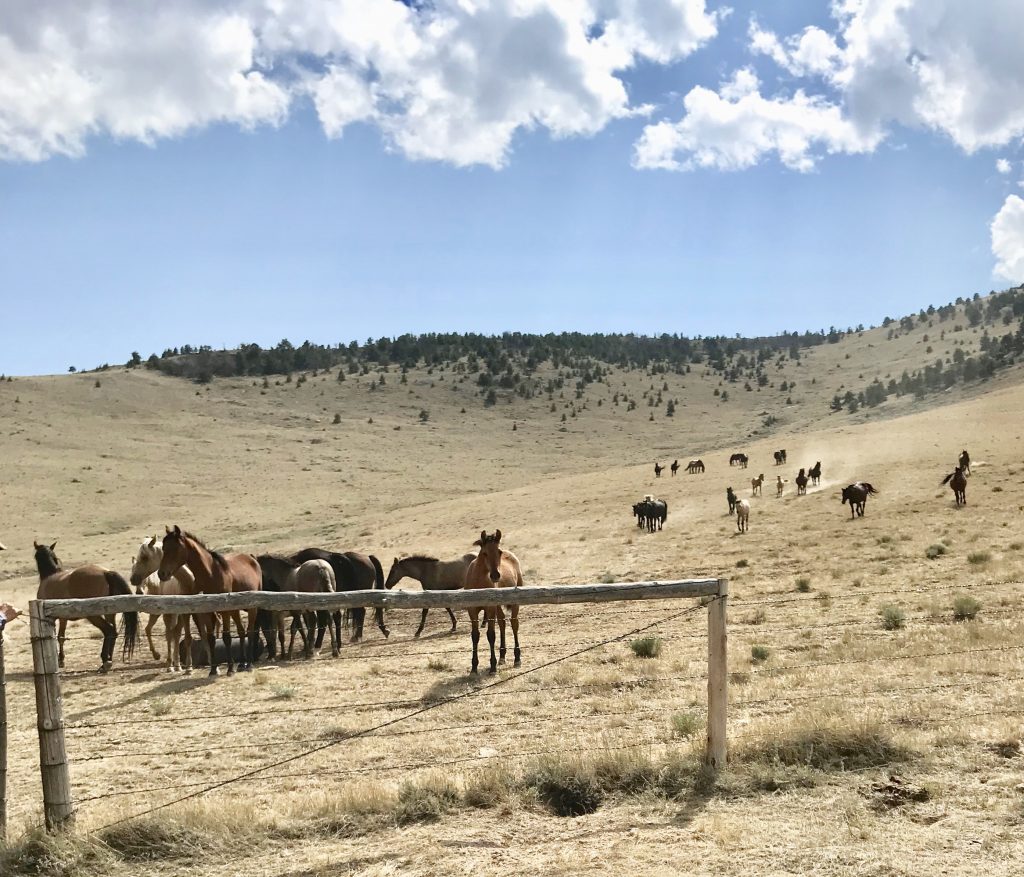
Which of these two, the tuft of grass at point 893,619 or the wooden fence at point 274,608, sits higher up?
the wooden fence at point 274,608

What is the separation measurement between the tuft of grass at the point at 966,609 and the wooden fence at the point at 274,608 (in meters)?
7.90

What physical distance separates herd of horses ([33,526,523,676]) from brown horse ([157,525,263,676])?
2 cm

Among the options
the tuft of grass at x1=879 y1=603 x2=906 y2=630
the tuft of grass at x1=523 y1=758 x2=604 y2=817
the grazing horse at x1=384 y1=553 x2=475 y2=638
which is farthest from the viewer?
the grazing horse at x1=384 y1=553 x2=475 y2=638

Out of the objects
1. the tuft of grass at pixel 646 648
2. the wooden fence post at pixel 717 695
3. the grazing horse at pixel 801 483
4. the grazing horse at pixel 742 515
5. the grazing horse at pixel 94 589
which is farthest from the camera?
Result: the grazing horse at pixel 801 483

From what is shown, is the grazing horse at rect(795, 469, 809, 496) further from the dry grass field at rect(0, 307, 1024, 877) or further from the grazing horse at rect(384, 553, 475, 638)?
the grazing horse at rect(384, 553, 475, 638)

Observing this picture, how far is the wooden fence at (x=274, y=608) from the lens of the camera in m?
5.82

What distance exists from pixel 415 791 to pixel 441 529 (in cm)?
3266

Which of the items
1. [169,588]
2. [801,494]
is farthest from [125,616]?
[801,494]

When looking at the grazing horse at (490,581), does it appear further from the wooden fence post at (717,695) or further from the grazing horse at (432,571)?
the grazing horse at (432,571)

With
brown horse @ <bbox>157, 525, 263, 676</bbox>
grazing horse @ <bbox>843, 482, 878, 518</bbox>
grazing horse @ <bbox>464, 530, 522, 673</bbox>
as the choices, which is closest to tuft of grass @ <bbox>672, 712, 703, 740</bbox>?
grazing horse @ <bbox>464, 530, 522, 673</bbox>

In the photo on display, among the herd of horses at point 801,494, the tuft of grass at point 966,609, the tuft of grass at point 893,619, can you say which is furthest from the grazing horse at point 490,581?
the herd of horses at point 801,494

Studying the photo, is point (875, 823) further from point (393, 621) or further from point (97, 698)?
point (393, 621)

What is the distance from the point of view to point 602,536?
33250 mm

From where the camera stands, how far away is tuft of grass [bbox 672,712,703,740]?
789 cm
